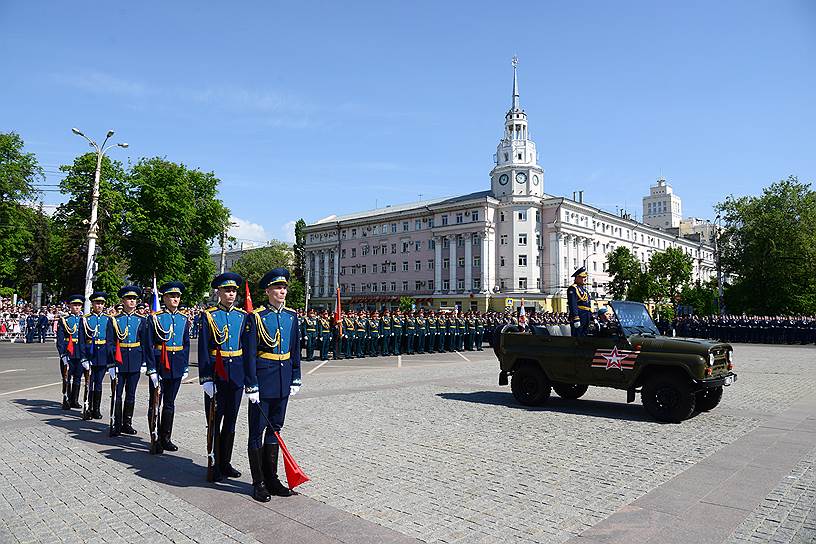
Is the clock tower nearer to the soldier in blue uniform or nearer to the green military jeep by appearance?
the green military jeep

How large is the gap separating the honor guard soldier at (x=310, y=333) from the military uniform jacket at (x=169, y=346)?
50.2 ft

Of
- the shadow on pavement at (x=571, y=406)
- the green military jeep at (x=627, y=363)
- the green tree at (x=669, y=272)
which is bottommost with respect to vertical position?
the shadow on pavement at (x=571, y=406)

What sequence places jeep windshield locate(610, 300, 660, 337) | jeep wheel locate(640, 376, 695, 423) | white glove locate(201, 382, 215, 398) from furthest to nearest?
1. jeep windshield locate(610, 300, 660, 337)
2. jeep wheel locate(640, 376, 695, 423)
3. white glove locate(201, 382, 215, 398)

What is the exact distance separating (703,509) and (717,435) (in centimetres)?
388

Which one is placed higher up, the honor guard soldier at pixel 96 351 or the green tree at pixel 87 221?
the green tree at pixel 87 221

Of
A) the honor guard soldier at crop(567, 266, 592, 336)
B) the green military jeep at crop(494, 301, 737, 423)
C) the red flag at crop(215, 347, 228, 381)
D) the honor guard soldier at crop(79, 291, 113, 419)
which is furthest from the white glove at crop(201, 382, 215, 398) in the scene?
the honor guard soldier at crop(567, 266, 592, 336)

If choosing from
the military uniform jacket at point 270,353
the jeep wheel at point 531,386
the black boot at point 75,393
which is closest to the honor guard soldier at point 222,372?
Answer: the military uniform jacket at point 270,353

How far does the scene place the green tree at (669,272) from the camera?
59469 mm

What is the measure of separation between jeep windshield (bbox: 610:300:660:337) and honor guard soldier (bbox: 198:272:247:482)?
6640mm

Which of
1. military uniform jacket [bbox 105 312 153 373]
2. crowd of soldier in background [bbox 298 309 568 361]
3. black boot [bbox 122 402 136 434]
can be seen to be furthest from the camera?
crowd of soldier in background [bbox 298 309 568 361]

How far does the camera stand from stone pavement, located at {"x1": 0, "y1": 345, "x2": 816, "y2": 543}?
4973 millimetres

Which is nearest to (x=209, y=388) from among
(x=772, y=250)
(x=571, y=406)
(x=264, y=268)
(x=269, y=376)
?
(x=269, y=376)

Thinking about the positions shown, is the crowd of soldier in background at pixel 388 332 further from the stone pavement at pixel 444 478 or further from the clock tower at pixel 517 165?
the clock tower at pixel 517 165

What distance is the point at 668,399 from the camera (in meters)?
9.80
